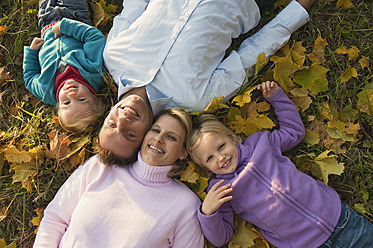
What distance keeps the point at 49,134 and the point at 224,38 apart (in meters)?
1.67

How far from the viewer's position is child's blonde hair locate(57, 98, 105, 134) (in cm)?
257

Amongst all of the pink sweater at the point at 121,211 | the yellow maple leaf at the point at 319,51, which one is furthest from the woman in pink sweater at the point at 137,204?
the yellow maple leaf at the point at 319,51

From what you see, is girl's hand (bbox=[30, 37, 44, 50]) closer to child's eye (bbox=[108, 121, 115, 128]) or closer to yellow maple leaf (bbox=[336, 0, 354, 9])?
child's eye (bbox=[108, 121, 115, 128])

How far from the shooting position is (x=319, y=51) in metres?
2.65

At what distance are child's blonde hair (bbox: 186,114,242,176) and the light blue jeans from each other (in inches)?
35.6

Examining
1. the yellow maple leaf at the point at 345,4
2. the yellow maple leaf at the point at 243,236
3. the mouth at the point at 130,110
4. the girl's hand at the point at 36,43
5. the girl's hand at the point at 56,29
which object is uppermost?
the yellow maple leaf at the point at 345,4

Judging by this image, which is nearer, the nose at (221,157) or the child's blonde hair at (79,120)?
the nose at (221,157)

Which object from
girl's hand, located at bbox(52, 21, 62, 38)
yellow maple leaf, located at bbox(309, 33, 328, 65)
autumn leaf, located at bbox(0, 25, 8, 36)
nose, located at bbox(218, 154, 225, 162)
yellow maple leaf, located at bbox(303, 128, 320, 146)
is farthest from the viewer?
autumn leaf, located at bbox(0, 25, 8, 36)

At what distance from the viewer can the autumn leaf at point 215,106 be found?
2.42 m

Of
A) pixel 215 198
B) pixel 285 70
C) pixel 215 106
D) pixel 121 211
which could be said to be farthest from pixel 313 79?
pixel 121 211

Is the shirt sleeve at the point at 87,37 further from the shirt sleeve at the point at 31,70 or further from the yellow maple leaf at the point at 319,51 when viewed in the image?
the yellow maple leaf at the point at 319,51

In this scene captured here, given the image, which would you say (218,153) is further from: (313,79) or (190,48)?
(313,79)

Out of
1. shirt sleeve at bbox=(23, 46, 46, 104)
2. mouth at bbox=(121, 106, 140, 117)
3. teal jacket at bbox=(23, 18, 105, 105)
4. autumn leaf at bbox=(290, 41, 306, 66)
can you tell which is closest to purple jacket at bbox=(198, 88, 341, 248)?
autumn leaf at bbox=(290, 41, 306, 66)

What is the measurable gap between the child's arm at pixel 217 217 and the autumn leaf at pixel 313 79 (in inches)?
40.8
